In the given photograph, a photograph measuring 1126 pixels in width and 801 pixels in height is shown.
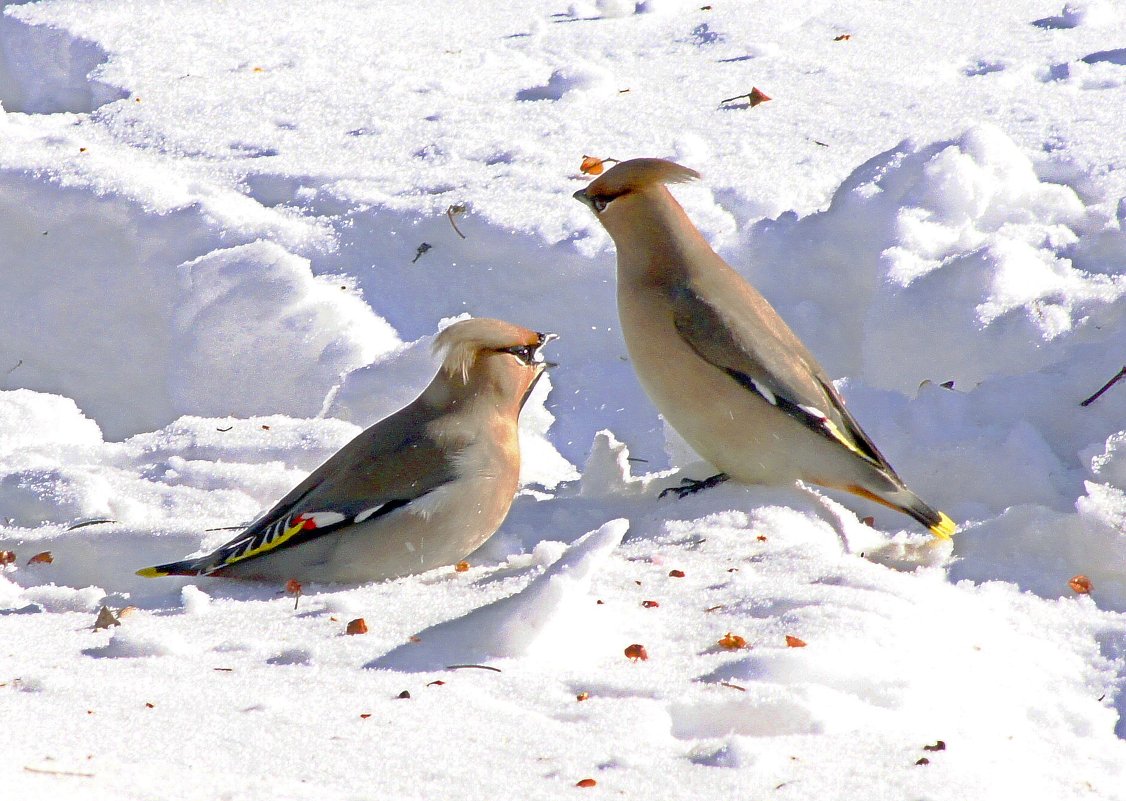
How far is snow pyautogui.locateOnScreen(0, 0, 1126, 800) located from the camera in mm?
2518

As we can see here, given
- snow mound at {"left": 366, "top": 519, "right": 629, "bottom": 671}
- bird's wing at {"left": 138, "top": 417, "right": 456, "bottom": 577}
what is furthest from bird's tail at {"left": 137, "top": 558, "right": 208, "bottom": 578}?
snow mound at {"left": 366, "top": 519, "right": 629, "bottom": 671}

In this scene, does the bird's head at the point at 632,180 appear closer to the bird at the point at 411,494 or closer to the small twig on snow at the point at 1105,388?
the bird at the point at 411,494

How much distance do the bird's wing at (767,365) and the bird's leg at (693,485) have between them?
10.2 inches

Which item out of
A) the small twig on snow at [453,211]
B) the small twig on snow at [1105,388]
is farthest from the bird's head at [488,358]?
the small twig on snow at [453,211]

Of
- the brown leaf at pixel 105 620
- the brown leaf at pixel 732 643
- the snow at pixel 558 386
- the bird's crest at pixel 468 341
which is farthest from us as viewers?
the bird's crest at pixel 468 341

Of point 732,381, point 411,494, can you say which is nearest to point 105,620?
point 411,494

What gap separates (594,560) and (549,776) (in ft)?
2.38

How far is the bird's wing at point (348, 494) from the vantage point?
333 centimetres

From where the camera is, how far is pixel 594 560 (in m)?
2.98

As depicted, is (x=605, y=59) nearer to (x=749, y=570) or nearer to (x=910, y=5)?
(x=910, y=5)

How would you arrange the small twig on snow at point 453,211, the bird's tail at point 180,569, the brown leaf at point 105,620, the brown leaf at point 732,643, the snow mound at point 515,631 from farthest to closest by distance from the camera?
1. the small twig on snow at point 453,211
2. the bird's tail at point 180,569
3. the brown leaf at point 105,620
4. the brown leaf at point 732,643
5. the snow mound at point 515,631

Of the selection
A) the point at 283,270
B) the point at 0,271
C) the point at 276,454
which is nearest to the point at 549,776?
the point at 276,454

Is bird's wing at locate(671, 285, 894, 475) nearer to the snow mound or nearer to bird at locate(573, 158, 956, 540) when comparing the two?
bird at locate(573, 158, 956, 540)

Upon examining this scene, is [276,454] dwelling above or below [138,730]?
below
